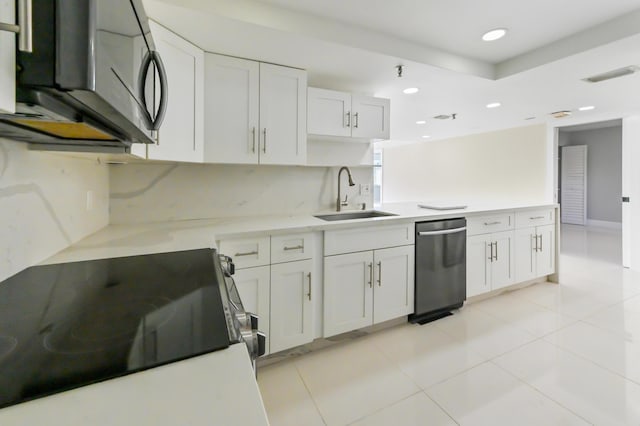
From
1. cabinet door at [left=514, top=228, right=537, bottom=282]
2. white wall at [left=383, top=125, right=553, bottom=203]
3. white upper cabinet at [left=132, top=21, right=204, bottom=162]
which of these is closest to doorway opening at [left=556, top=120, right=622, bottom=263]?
white wall at [left=383, top=125, right=553, bottom=203]

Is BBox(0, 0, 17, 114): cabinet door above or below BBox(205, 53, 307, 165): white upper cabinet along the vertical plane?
below

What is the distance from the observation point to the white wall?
14.7 feet

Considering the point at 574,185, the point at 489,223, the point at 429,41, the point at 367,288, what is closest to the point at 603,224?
the point at 574,185

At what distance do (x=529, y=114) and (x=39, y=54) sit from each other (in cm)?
473

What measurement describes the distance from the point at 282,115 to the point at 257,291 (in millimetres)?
1304

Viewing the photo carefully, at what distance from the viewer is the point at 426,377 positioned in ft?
6.01

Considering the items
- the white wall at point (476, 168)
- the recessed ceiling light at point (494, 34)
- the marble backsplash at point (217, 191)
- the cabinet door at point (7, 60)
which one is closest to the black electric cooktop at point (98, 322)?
the cabinet door at point (7, 60)

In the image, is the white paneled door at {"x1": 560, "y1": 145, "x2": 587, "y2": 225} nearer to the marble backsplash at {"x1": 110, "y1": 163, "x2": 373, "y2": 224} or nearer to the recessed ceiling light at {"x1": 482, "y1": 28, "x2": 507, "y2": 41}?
the recessed ceiling light at {"x1": 482, "y1": 28, "x2": 507, "y2": 41}

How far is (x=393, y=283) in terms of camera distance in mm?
2354

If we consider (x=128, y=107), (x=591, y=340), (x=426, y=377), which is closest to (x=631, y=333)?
(x=591, y=340)

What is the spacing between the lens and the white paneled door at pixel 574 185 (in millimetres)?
7266

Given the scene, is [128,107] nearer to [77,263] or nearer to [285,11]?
[77,263]

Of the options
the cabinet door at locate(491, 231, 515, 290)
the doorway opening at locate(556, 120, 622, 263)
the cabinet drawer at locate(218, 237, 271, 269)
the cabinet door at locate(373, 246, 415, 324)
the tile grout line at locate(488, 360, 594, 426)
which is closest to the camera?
the tile grout line at locate(488, 360, 594, 426)

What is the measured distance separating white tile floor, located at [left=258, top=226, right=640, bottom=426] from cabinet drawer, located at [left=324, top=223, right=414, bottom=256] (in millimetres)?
751
